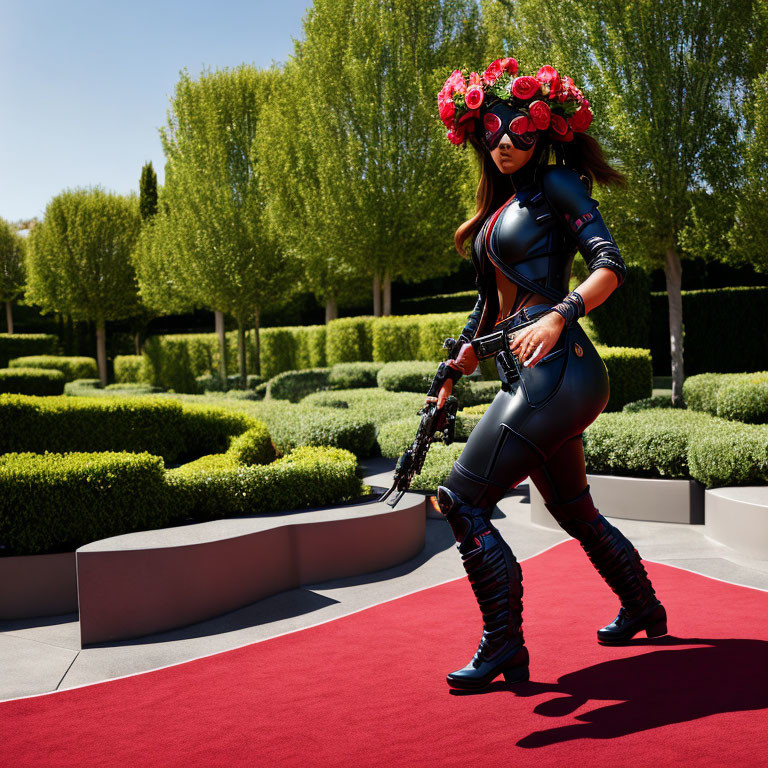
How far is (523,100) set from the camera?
323 cm

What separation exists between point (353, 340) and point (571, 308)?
61.0ft

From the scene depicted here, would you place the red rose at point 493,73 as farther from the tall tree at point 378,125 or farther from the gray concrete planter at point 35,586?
the tall tree at point 378,125

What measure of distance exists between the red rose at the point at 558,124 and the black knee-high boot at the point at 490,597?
5.45 ft

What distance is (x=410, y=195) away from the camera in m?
19.3

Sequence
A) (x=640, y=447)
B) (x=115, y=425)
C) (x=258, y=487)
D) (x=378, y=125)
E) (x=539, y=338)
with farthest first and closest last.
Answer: (x=378, y=125) < (x=115, y=425) < (x=640, y=447) < (x=258, y=487) < (x=539, y=338)

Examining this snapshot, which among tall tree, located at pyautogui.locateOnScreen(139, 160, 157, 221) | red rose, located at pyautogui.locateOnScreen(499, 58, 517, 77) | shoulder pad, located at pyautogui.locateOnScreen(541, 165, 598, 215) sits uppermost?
tall tree, located at pyautogui.locateOnScreen(139, 160, 157, 221)

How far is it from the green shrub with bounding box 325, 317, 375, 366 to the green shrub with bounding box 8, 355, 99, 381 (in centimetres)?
935

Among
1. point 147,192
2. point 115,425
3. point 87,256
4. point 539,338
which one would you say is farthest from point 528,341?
point 147,192

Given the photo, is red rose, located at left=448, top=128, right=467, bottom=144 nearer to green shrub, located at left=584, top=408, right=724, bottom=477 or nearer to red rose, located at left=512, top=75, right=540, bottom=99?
red rose, located at left=512, top=75, right=540, bottom=99

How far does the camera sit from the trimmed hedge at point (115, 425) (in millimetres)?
8094

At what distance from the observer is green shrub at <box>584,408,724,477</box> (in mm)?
6418

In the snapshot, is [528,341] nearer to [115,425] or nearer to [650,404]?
[115,425]

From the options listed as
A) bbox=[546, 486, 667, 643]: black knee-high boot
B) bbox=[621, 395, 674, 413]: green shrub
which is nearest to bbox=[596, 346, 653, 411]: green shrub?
bbox=[621, 395, 674, 413]: green shrub

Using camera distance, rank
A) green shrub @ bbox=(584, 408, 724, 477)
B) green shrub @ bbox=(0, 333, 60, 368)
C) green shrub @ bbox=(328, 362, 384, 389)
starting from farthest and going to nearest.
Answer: green shrub @ bbox=(0, 333, 60, 368)
green shrub @ bbox=(328, 362, 384, 389)
green shrub @ bbox=(584, 408, 724, 477)
